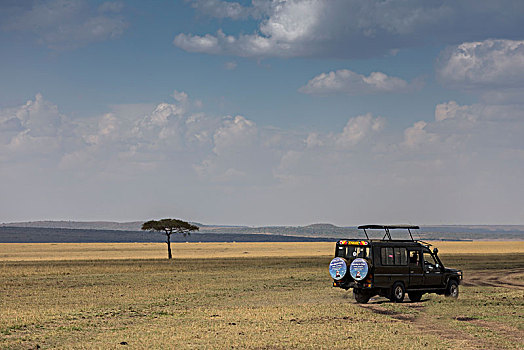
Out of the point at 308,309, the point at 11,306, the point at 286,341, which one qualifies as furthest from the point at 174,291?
the point at 286,341

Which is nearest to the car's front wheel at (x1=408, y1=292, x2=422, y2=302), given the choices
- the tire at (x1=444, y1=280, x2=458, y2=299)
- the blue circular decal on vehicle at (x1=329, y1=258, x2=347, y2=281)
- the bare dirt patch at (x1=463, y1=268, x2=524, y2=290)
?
the tire at (x1=444, y1=280, x2=458, y2=299)

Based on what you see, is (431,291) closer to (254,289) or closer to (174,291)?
(254,289)

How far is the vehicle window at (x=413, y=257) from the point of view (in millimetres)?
30297

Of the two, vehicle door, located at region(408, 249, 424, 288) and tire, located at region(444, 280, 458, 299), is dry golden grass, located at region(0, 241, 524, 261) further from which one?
vehicle door, located at region(408, 249, 424, 288)

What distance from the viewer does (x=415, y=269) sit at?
30344 millimetres

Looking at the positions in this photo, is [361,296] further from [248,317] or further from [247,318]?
[247,318]

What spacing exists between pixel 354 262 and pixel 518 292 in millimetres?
10967

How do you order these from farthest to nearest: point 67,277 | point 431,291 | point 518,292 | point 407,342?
point 67,277 < point 518,292 < point 431,291 < point 407,342

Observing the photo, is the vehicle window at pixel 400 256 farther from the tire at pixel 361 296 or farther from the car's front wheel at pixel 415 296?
the tire at pixel 361 296

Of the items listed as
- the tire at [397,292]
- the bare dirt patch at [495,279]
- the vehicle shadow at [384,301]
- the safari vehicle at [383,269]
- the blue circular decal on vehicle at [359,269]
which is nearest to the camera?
the blue circular decal on vehicle at [359,269]

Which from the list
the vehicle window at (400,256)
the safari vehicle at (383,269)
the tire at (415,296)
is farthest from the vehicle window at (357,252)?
the tire at (415,296)

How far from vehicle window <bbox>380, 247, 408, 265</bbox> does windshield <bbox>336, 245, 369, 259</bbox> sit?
76 centimetres

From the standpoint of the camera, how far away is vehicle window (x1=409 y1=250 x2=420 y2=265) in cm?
3030

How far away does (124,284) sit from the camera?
43.6 meters
